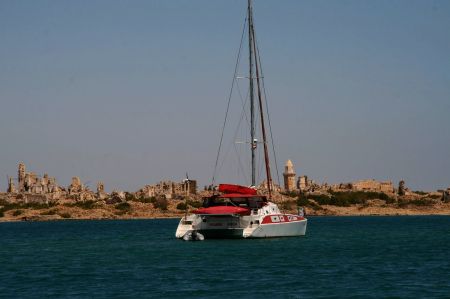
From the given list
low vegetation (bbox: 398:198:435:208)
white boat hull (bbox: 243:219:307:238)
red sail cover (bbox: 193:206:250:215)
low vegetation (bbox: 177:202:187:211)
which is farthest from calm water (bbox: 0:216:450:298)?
low vegetation (bbox: 398:198:435:208)

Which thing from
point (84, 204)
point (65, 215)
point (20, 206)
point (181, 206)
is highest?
point (84, 204)

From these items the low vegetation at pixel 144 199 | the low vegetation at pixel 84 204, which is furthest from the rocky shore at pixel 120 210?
the low vegetation at pixel 144 199

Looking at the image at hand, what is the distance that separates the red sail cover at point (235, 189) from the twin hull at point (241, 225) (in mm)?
2551

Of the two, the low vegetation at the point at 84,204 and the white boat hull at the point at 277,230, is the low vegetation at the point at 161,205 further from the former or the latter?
the white boat hull at the point at 277,230

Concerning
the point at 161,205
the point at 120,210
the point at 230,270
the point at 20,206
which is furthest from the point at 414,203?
the point at 230,270

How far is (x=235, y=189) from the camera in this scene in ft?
200

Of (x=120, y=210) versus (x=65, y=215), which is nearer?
(x=65, y=215)

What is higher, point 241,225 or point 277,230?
point 241,225

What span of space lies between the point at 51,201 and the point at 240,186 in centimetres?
12858

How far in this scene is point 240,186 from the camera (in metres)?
60.8

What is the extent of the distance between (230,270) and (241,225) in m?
17.5

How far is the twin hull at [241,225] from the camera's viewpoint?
192 feet

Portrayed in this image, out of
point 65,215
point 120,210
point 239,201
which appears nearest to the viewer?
point 239,201

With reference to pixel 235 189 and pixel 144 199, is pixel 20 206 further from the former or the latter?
pixel 235 189
